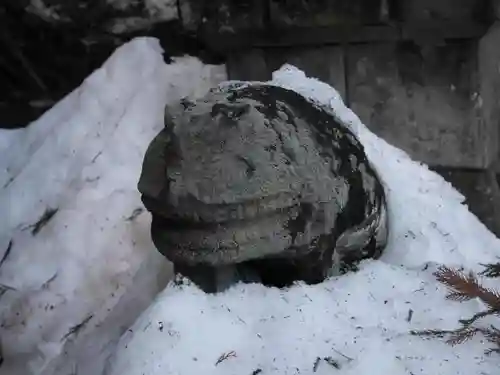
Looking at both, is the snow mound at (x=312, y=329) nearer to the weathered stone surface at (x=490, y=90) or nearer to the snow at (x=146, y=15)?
the weathered stone surface at (x=490, y=90)

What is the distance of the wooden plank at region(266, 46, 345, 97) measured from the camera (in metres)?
2.07

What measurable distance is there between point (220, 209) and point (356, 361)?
34cm

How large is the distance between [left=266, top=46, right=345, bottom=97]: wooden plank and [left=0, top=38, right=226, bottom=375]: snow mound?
0.75 feet

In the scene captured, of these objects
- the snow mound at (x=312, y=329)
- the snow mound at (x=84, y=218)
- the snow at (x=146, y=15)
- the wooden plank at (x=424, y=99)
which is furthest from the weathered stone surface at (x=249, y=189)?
the snow at (x=146, y=15)

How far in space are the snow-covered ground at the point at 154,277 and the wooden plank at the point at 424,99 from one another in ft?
0.65

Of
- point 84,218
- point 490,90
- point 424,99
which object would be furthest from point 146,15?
point 490,90

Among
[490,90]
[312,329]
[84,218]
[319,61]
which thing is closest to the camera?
[312,329]

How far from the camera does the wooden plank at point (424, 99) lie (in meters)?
1.94

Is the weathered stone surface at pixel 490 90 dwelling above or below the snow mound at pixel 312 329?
above

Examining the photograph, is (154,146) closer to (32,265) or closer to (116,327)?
(116,327)

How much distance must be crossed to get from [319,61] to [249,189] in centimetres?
91

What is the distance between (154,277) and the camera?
65.5 inches

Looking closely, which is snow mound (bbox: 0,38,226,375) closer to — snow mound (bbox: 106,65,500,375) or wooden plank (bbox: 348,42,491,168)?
snow mound (bbox: 106,65,500,375)

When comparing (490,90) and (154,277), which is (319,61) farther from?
(154,277)
